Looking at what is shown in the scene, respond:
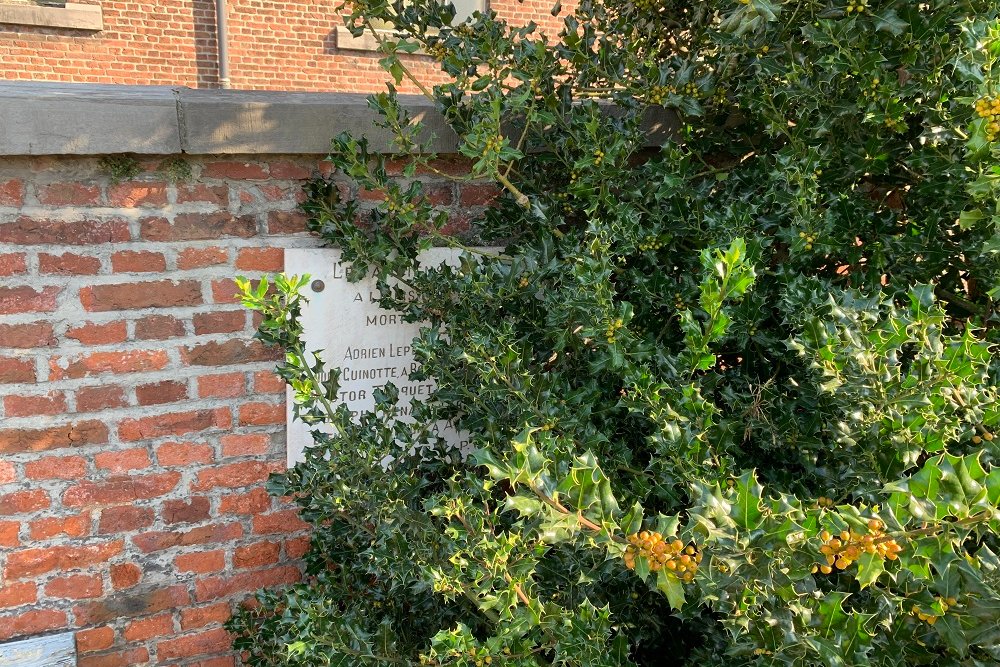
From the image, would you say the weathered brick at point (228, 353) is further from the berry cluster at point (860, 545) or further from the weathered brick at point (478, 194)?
the berry cluster at point (860, 545)

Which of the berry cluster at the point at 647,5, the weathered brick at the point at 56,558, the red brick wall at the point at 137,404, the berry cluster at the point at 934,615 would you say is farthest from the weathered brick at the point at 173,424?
the berry cluster at the point at 934,615

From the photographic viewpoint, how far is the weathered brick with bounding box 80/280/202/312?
7.35ft

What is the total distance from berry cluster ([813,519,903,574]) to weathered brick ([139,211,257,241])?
1.89 meters

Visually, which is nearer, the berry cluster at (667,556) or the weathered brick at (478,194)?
the berry cluster at (667,556)

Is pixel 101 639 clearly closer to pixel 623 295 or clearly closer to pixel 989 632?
pixel 623 295

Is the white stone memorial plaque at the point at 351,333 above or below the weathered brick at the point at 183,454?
above

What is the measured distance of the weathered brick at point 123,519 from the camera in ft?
7.71

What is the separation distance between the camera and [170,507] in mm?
2434

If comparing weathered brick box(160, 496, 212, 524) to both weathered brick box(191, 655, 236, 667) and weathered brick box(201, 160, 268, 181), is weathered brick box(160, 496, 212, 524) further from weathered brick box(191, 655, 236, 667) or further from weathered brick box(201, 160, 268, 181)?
weathered brick box(201, 160, 268, 181)

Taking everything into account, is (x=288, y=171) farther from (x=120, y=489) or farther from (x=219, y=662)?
(x=219, y=662)

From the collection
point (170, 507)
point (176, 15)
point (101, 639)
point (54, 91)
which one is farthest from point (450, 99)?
point (176, 15)

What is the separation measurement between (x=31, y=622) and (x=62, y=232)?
114 cm

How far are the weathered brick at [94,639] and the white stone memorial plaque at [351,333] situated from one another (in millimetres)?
729

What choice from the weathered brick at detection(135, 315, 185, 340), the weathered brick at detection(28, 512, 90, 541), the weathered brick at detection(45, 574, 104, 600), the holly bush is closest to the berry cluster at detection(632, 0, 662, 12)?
the holly bush
